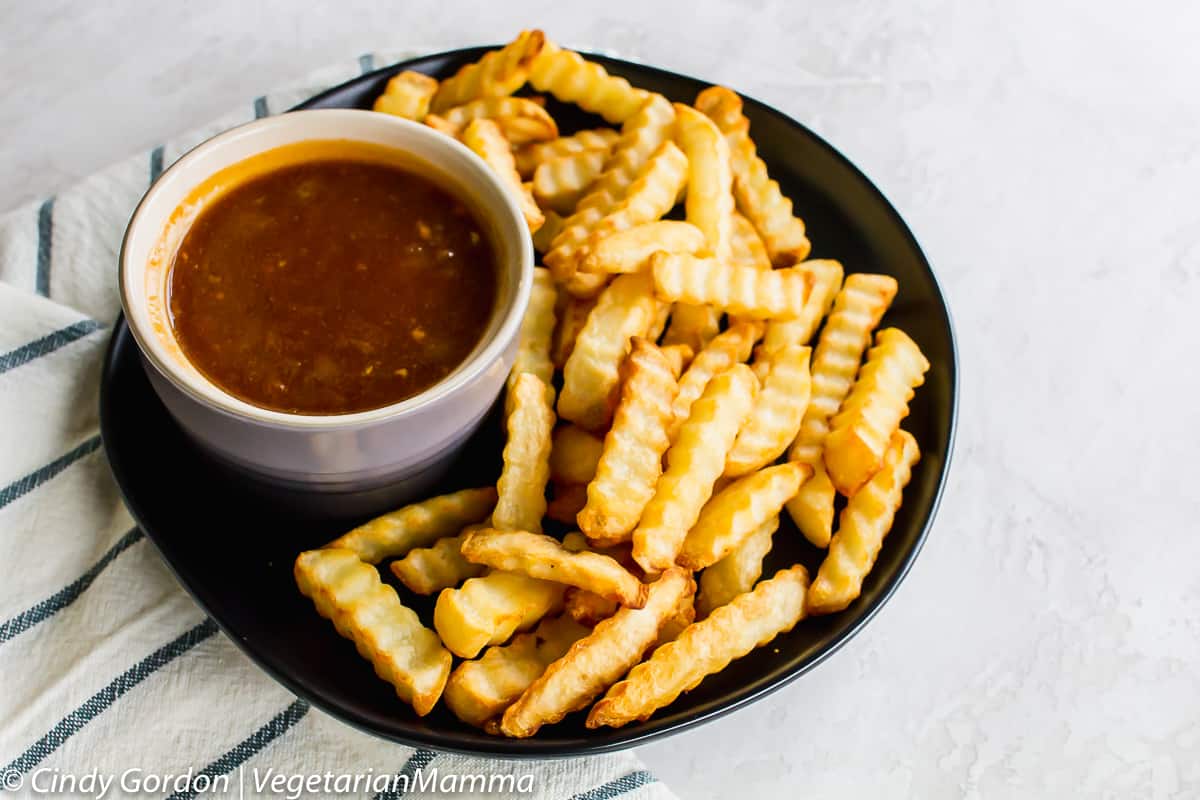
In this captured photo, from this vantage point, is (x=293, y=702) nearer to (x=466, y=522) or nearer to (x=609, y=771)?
(x=466, y=522)

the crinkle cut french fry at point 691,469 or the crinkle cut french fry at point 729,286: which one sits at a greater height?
the crinkle cut french fry at point 729,286

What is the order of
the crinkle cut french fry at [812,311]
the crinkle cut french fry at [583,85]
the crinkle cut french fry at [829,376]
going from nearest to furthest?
the crinkle cut french fry at [829,376], the crinkle cut french fry at [812,311], the crinkle cut french fry at [583,85]

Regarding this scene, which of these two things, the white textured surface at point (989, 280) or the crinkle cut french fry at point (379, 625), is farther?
the white textured surface at point (989, 280)

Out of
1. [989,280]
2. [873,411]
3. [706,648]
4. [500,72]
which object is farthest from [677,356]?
[989,280]

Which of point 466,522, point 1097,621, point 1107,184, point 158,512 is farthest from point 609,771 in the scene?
point 1107,184

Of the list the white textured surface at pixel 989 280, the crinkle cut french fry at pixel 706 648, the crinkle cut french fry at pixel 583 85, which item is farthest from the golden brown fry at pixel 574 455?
the crinkle cut french fry at pixel 583 85

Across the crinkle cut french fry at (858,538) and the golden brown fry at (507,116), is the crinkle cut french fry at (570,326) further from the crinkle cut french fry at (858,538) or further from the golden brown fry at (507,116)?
the crinkle cut french fry at (858,538)

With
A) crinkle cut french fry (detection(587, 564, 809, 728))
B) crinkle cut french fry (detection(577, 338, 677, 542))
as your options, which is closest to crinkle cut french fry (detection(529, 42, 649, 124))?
crinkle cut french fry (detection(577, 338, 677, 542))
